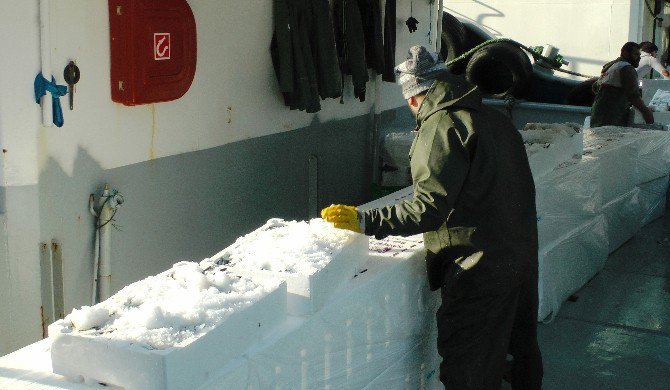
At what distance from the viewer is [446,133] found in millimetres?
3684

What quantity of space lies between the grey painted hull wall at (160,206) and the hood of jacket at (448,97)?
6.65 feet

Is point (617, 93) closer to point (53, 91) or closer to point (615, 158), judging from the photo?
point (615, 158)

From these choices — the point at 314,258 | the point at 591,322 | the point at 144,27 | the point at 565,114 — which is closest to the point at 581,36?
the point at 565,114

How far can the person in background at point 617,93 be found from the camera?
30.9 feet

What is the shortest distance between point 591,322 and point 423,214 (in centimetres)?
292

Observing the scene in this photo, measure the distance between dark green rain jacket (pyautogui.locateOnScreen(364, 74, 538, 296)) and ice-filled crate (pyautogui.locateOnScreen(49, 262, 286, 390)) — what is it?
843 mm

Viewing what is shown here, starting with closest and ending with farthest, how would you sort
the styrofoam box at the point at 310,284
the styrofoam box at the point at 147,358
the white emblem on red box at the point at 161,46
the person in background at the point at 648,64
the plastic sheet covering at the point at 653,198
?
the styrofoam box at the point at 147,358, the styrofoam box at the point at 310,284, the white emblem on red box at the point at 161,46, the plastic sheet covering at the point at 653,198, the person in background at the point at 648,64

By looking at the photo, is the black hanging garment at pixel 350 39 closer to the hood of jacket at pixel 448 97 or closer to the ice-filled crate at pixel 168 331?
the hood of jacket at pixel 448 97

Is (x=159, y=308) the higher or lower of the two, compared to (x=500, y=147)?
lower

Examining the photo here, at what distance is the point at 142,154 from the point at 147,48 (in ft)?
2.20

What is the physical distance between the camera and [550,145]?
6164 millimetres

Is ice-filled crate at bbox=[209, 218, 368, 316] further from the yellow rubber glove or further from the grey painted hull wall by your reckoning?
the grey painted hull wall

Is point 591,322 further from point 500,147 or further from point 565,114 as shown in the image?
point 565,114

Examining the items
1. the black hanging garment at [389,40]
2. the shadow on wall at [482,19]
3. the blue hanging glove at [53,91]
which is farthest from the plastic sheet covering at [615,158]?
the shadow on wall at [482,19]
